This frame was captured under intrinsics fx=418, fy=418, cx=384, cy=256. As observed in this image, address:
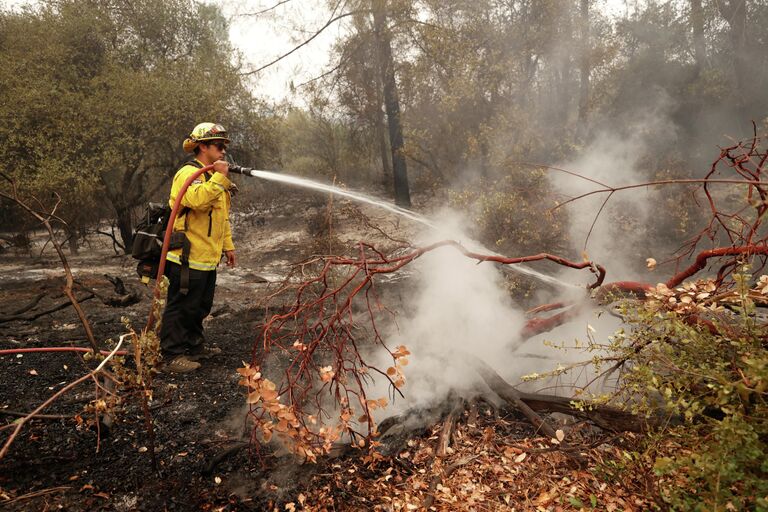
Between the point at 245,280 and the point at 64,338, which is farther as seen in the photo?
the point at 245,280

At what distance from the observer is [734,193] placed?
10180mm

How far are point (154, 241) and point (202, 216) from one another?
45 cm

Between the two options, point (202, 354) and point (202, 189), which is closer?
point (202, 189)

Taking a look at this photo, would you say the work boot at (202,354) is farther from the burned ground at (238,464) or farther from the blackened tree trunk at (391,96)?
the blackened tree trunk at (391,96)

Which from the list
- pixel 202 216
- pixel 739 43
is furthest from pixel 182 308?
pixel 739 43

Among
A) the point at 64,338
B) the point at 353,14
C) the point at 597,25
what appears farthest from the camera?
the point at 597,25

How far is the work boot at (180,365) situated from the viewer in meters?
3.97

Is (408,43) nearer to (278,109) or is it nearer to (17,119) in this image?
(278,109)

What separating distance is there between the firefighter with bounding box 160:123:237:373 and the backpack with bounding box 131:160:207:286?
12mm

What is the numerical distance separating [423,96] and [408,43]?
131 centimetres

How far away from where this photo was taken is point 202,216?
3801mm

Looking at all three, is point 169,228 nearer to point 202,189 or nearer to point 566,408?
point 202,189

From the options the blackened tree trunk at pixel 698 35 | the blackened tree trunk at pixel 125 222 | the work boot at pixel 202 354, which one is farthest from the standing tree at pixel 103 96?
the blackened tree trunk at pixel 698 35

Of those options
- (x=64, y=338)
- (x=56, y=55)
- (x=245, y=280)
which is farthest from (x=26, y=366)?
(x=56, y=55)
